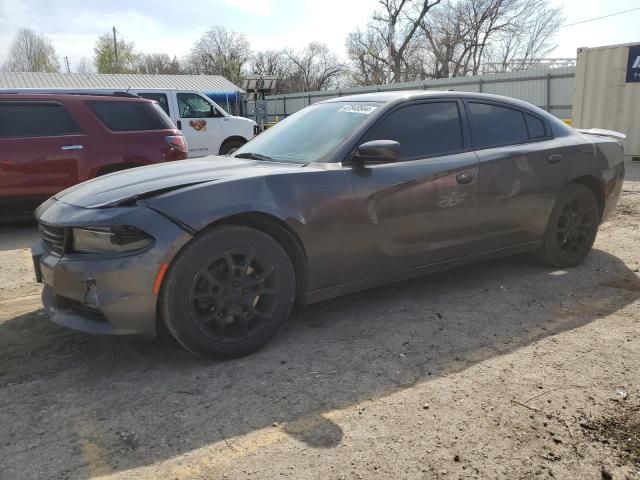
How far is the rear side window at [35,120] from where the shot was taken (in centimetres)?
681

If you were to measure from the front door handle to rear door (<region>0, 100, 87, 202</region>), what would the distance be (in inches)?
197

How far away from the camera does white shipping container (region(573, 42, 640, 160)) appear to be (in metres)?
12.4

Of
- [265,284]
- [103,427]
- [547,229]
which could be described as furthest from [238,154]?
[547,229]

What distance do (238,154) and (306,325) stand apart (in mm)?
1441

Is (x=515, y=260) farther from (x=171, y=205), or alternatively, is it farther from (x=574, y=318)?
(x=171, y=205)

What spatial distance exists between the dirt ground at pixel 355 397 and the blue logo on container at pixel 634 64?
33.6ft

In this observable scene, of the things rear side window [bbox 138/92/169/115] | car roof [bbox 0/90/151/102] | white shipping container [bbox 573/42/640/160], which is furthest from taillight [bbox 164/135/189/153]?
white shipping container [bbox 573/42/640/160]

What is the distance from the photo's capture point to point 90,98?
7312mm

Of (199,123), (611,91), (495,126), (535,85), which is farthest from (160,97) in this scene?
(535,85)

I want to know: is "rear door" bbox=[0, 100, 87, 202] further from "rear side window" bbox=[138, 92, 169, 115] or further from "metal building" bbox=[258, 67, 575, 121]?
"metal building" bbox=[258, 67, 575, 121]

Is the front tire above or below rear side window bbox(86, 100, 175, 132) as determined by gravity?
below

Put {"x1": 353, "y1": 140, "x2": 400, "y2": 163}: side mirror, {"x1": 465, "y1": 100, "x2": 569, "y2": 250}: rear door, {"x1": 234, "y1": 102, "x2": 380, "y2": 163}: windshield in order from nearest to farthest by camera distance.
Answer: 1. {"x1": 353, "y1": 140, "x2": 400, "y2": 163}: side mirror
2. {"x1": 234, "y1": 102, "x2": 380, "y2": 163}: windshield
3. {"x1": 465, "y1": 100, "x2": 569, "y2": 250}: rear door

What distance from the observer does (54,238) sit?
10.4ft

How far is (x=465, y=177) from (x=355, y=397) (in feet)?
6.40
